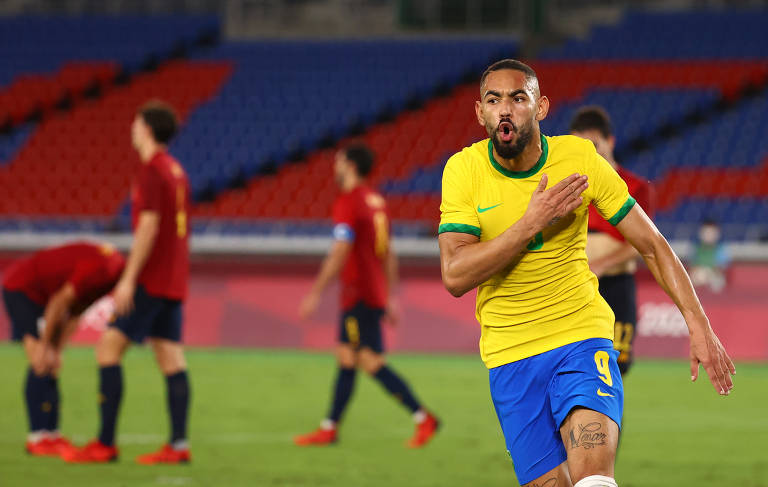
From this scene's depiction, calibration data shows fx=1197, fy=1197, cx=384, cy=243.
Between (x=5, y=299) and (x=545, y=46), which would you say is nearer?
(x=5, y=299)

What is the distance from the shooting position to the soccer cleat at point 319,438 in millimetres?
9008

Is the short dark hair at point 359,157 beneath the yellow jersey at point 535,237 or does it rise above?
above

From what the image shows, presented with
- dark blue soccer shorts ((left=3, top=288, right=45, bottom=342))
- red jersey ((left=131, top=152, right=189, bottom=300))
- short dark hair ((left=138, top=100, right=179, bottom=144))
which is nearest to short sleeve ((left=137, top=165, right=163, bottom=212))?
red jersey ((left=131, top=152, right=189, bottom=300))

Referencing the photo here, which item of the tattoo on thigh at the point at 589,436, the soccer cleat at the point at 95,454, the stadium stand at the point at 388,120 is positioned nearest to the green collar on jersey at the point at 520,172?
the tattoo on thigh at the point at 589,436

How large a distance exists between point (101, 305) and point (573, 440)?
11484mm

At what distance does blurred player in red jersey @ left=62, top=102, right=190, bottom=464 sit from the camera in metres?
7.80

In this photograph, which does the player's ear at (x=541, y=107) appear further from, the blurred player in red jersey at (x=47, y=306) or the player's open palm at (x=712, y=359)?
the blurred player in red jersey at (x=47, y=306)

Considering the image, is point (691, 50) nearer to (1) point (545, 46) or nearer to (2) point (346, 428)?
(1) point (545, 46)

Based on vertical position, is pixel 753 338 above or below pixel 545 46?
below

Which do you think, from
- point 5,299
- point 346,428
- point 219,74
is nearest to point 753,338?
point 346,428

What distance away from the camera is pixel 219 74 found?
27594 millimetres

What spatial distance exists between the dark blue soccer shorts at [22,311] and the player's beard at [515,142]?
4.94m

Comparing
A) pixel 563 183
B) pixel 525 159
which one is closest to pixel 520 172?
pixel 525 159

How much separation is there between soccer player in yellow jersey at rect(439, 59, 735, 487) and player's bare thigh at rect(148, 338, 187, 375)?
3.63 metres
